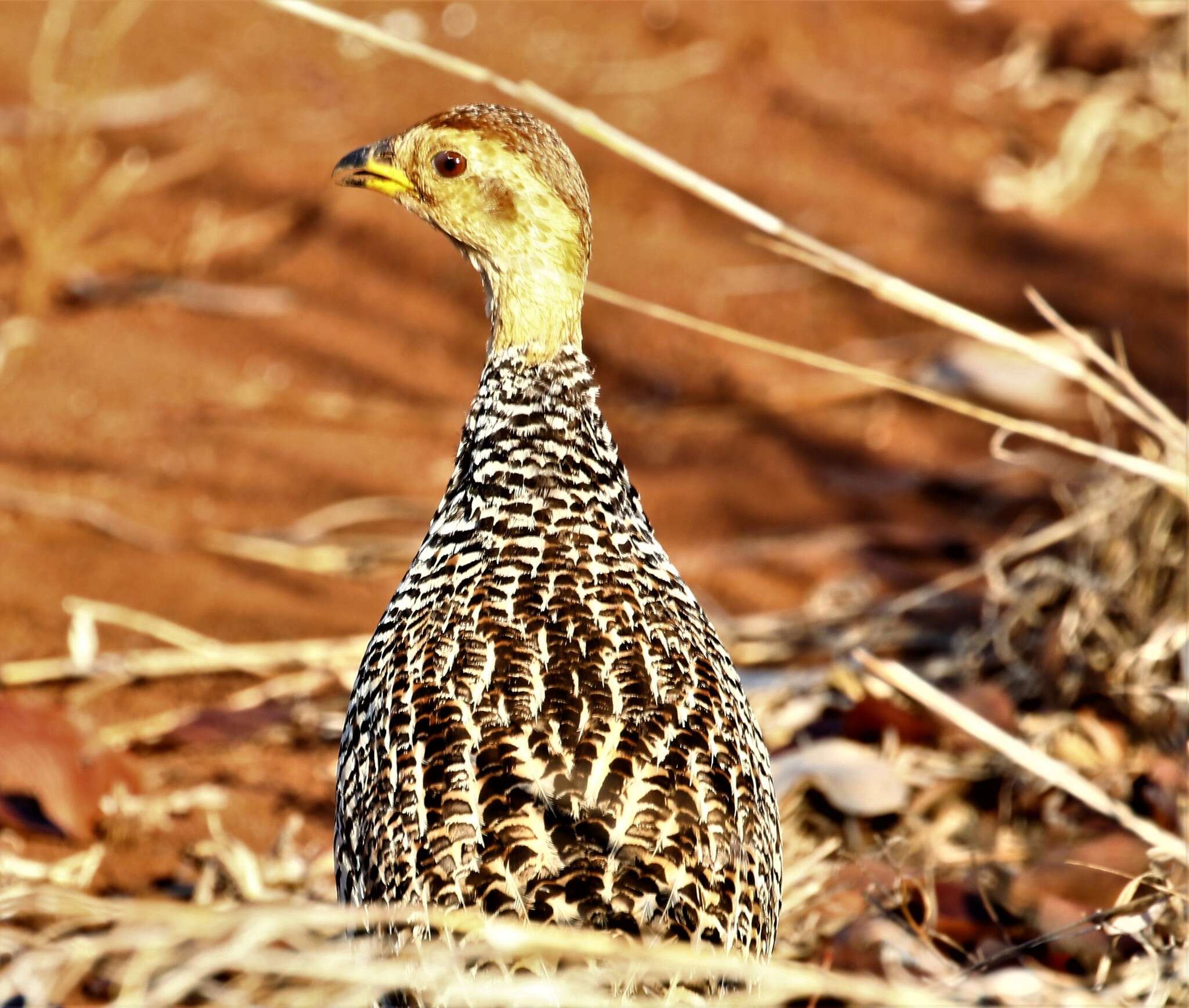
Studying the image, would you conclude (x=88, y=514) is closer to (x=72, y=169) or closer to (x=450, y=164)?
(x=72, y=169)

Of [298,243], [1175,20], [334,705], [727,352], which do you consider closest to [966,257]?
[727,352]

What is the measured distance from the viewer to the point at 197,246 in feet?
32.3

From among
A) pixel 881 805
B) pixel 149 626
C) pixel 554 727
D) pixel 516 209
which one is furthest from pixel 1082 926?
pixel 149 626

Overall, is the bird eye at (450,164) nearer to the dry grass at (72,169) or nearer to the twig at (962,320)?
the twig at (962,320)

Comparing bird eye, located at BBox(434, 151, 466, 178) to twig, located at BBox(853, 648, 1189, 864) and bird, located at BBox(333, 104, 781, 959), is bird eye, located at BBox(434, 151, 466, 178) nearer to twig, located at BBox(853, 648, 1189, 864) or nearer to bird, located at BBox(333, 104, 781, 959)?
bird, located at BBox(333, 104, 781, 959)

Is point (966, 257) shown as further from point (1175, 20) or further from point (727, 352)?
point (1175, 20)

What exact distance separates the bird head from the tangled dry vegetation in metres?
0.20

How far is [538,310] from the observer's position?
3.90 metres

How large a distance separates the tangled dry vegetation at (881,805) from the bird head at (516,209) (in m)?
0.20

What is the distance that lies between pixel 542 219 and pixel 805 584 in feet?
10.4

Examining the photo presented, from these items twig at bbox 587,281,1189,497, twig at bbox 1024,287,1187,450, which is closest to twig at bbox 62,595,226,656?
twig at bbox 587,281,1189,497

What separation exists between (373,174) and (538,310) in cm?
60

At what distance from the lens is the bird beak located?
161 inches

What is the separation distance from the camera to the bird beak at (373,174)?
4086mm
